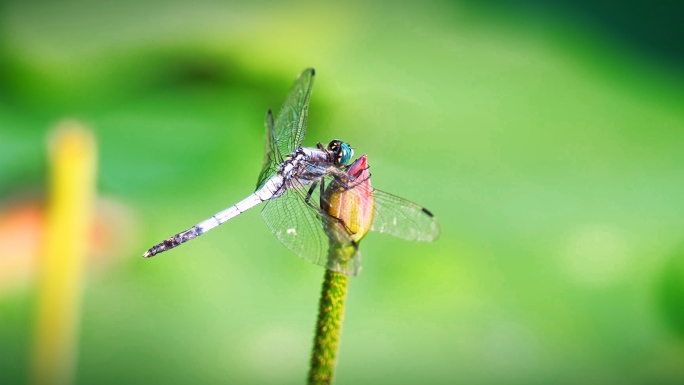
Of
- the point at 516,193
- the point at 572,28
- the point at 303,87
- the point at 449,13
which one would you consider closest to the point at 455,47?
the point at 449,13

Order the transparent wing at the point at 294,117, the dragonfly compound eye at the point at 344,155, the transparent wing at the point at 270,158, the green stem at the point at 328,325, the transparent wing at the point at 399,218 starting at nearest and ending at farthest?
the green stem at the point at 328,325, the transparent wing at the point at 399,218, the dragonfly compound eye at the point at 344,155, the transparent wing at the point at 270,158, the transparent wing at the point at 294,117

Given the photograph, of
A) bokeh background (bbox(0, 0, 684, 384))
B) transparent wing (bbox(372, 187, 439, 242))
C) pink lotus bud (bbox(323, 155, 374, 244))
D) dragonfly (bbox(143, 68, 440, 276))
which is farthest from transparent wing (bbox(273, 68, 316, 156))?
pink lotus bud (bbox(323, 155, 374, 244))

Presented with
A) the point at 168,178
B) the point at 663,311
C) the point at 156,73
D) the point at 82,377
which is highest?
the point at 156,73

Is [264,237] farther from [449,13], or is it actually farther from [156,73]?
[449,13]

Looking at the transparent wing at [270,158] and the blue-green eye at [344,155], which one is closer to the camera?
the blue-green eye at [344,155]

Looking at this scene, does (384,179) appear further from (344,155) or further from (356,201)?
(356,201)

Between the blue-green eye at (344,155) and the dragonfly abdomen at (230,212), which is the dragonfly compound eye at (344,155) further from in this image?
the dragonfly abdomen at (230,212)

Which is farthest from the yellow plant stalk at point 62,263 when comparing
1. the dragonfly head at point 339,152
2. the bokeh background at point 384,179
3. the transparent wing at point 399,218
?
the transparent wing at point 399,218
